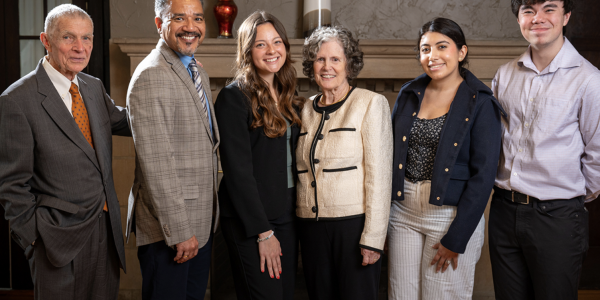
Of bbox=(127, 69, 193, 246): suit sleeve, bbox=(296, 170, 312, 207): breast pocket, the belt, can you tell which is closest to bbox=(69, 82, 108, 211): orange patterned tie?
bbox=(127, 69, 193, 246): suit sleeve

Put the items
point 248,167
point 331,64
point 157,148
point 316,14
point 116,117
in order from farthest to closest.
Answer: point 316,14 → point 116,117 → point 331,64 → point 248,167 → point 157,148

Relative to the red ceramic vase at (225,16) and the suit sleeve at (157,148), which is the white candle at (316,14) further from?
the suit sleeve at (157,148)

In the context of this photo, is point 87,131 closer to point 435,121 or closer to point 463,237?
point 435,121

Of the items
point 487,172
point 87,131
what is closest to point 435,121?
point 487,172

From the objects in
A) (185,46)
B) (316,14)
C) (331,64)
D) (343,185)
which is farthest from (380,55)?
(185,46)

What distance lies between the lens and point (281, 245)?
1.62 m

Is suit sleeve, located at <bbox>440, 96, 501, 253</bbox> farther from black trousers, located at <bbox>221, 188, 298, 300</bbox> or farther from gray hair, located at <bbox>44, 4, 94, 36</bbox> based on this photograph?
gray hair, located at <bbox>44, 4, 94, 36</bbox>

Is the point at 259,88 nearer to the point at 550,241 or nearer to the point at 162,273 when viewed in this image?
the point at 162,273

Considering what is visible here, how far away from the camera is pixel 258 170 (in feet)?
5.11

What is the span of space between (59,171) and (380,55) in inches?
74.3

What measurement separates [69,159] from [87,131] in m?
0.15

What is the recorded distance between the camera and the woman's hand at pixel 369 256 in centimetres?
153

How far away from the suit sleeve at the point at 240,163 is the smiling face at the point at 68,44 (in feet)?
1.81

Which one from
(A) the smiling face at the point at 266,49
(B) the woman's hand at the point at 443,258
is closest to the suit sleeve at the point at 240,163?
(A) the smiling face at the point at 266,49
